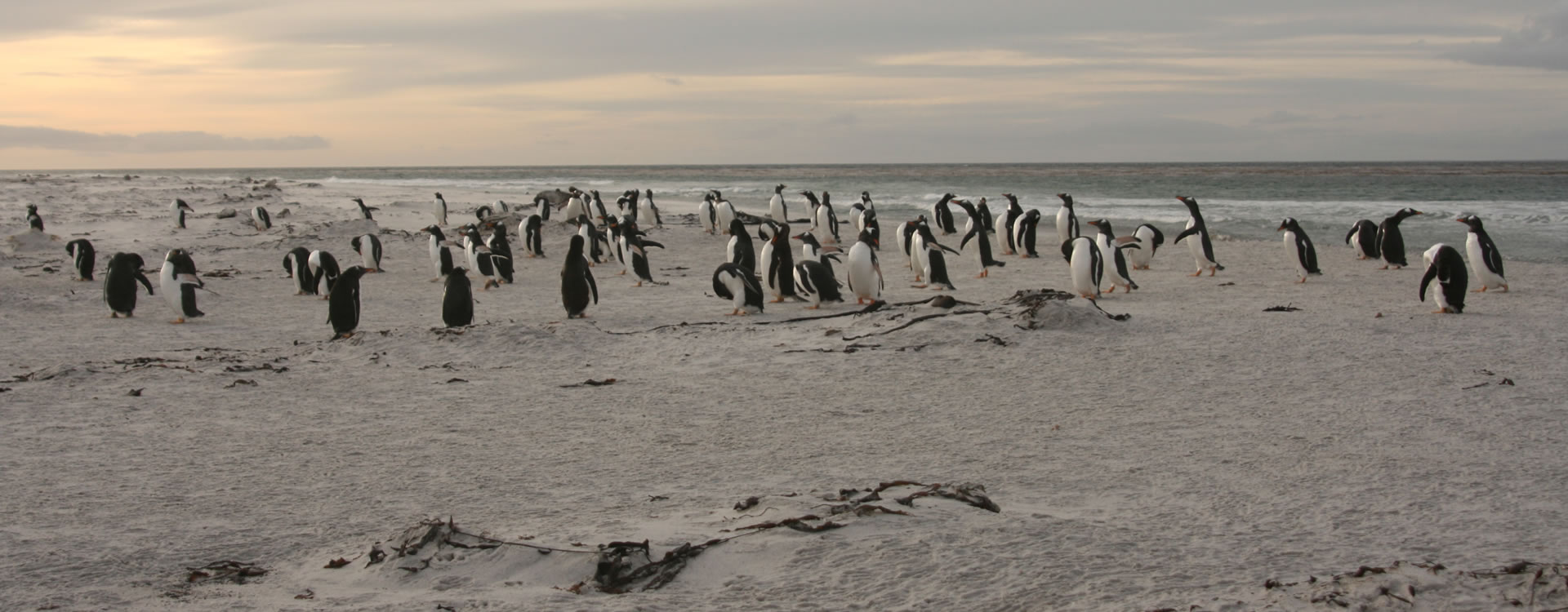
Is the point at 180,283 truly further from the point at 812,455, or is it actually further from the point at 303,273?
the point at 812,455

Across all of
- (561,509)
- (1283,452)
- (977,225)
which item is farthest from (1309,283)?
(561,509)

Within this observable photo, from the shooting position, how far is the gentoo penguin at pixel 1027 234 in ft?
58.4

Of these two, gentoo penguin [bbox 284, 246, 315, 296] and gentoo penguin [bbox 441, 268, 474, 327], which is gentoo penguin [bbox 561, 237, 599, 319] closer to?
gentoo penguin [bbox 441, 268, 474, 327]

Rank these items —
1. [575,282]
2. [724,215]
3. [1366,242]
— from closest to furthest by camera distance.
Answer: [575,282], [1366,242], [724,215]

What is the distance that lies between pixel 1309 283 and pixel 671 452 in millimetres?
10266

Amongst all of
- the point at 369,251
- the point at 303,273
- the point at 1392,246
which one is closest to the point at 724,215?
the point at 369,251

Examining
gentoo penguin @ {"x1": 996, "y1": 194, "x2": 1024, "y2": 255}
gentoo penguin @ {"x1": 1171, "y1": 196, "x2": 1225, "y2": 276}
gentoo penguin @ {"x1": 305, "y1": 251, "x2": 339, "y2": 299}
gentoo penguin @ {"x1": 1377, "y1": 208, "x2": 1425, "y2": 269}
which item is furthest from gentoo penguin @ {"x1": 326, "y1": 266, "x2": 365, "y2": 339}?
gentoo penguin @ {"x1": 1377, "y1": 208, "x2": 1425, "y2": 269}

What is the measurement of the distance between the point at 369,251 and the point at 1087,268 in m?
9.73

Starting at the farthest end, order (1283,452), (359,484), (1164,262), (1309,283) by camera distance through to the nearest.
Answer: (1164,262) < (1309,283) < (1283,452) < (359,484)

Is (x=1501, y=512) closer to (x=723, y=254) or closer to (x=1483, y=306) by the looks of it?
(x=1483, y=306)

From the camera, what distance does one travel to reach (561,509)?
4355 millimetres

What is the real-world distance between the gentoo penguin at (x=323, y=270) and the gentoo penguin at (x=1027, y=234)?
1062cm

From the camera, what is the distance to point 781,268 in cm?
1148

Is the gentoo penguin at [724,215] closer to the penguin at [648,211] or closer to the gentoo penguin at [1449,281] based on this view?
the penguin at [648,211]
